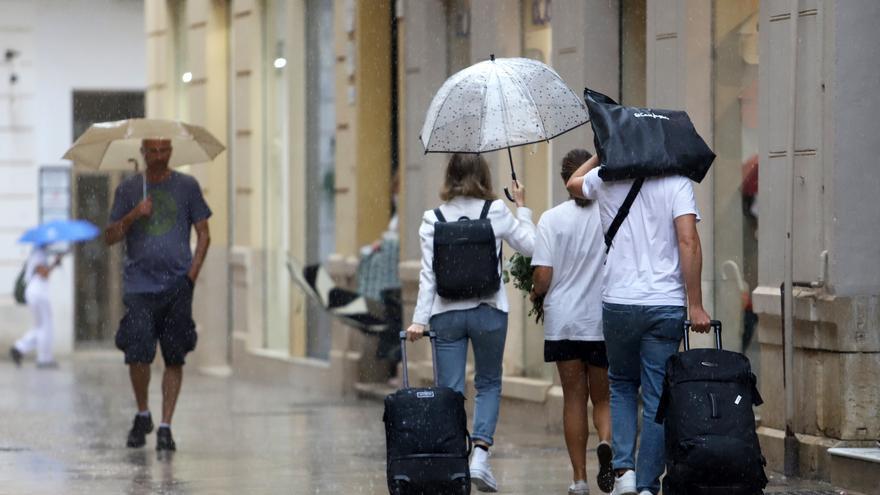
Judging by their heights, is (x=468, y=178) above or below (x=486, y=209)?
above

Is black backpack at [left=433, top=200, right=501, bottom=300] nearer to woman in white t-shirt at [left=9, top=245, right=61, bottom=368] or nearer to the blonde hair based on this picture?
the blonde hair

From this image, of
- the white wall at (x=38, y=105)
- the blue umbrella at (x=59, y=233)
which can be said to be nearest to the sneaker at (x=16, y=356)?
the blue umbrella at (x=59, y=233)

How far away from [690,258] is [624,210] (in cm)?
38

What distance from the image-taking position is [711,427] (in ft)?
26.3

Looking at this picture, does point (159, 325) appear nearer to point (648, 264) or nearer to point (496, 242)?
point (496, 242)

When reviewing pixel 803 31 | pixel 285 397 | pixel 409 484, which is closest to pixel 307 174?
pixel 285 397

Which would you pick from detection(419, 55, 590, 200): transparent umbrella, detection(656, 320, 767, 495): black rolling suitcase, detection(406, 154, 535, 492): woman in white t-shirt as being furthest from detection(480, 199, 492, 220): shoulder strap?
detection(656, 320, 767, 495): black rolling suitcase

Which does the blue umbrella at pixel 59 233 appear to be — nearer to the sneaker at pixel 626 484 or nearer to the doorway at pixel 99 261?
the doorway at pixel 99 261

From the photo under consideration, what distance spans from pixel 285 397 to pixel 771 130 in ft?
26.2

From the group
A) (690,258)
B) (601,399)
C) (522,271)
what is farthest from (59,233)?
(690,258)

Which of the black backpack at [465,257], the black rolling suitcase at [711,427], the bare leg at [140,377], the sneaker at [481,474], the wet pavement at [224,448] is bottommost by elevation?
the wet pavement at [224,448]

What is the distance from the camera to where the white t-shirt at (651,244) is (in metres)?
8.52

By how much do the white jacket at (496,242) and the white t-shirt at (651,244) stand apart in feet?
3.68

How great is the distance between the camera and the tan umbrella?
13.1 metres
